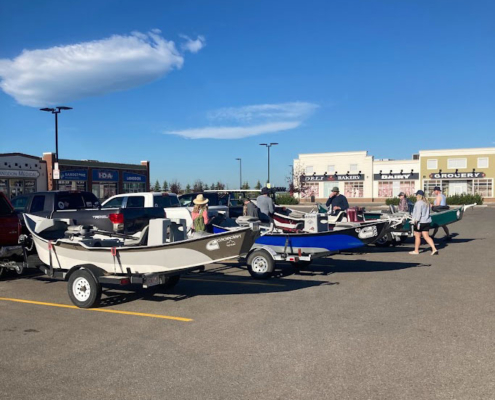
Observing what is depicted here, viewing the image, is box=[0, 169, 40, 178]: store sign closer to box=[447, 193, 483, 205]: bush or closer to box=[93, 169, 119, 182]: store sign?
box=[93, 169, 119, 182]: store sign

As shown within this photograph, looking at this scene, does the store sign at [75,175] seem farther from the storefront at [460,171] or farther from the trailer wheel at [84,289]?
the storefront at [460,171]

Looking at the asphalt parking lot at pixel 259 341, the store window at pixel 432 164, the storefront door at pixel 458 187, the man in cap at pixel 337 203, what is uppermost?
the store window at pixel 432 164

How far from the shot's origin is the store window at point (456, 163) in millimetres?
66375

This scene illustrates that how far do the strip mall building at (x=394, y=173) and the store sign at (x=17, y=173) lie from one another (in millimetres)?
35380

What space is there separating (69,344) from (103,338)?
420 millimetres

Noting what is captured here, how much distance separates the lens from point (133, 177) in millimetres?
57062

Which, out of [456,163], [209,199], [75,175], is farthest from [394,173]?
[209,199]

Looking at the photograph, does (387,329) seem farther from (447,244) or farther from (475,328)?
(447,244)

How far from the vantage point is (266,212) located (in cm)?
1180

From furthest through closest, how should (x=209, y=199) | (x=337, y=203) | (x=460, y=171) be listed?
(x=460, y=171), (x=209, y=199), (x=337, y=203)

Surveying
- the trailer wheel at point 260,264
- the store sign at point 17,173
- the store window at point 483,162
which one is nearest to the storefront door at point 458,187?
the store window at point 483,162

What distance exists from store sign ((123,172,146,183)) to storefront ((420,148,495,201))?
130ft

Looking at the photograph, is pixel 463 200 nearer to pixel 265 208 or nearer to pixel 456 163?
pixel 456 163

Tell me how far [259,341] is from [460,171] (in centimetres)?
Answer: 6766
